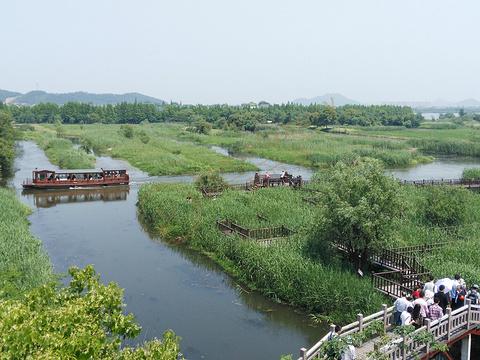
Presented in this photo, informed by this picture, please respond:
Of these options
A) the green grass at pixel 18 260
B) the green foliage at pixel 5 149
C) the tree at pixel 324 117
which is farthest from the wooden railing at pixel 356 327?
the tree at pixel 324 117

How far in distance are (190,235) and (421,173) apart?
137 feet

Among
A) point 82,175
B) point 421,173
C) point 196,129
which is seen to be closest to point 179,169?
point 82,175

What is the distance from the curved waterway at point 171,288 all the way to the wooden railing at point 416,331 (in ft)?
15.6

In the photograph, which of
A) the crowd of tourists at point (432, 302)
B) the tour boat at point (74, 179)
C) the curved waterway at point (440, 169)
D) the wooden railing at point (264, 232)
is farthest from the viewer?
the curved waterway at point (440, 169)

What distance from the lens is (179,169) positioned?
2498 inches

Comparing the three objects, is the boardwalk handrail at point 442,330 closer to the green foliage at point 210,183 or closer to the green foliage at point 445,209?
the green foliage at point 445,209

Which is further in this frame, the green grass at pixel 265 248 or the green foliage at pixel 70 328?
the green grass at pixel 265 248

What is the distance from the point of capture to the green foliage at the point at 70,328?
864cm

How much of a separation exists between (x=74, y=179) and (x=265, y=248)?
3113 centimetres

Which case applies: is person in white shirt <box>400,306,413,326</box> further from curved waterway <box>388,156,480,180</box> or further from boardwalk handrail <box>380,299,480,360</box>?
curved waterway <box>388,156,480,180</box>

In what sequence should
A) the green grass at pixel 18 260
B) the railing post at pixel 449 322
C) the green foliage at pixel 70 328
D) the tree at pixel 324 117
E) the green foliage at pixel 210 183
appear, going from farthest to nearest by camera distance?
the tree at pixel 324 117, the green foliage at pixel 210 183, the green grass at pixel 18 260, the railing post at pixel 449 322, the green foliage at pixel 70 328

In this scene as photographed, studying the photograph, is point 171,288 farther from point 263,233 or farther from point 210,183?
point 210,183

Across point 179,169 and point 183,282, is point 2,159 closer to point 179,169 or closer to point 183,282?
point 179,169

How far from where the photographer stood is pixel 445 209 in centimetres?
3189
